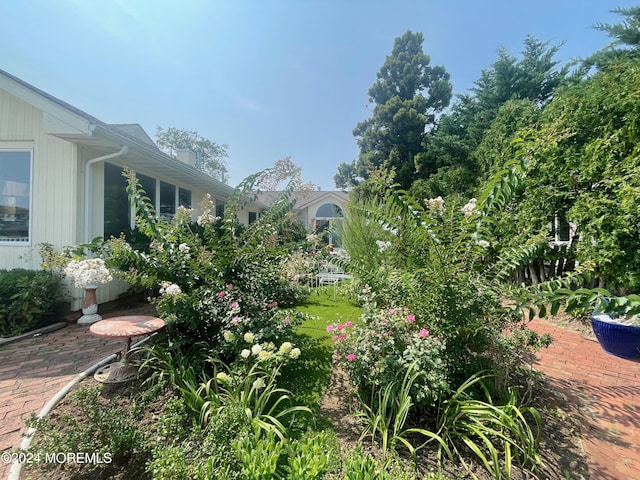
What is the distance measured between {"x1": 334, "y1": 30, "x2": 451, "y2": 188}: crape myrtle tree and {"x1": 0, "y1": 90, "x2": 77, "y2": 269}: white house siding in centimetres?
1250

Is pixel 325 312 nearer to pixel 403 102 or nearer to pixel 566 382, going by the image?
pixel 566 382

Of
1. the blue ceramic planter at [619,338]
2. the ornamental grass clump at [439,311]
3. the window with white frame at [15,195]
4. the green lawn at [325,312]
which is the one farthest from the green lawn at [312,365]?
the window with white frame at [15,195]

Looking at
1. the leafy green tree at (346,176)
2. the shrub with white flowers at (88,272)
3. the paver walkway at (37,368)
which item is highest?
the leafy green tree at (346,176)

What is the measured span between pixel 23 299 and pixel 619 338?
28.6 ft

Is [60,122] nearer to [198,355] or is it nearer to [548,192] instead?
[198,355]

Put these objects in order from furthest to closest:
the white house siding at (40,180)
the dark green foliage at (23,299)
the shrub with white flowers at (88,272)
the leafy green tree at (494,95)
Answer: the leafy green tree at (494,95)
the white house siding at (40,180)
the dark green foliage at (23,299)
the shrub with white flowers at (88,272)

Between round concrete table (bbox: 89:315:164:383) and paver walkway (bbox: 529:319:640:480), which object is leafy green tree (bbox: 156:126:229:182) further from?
paver walkway (bbox: 529:319:640:480)

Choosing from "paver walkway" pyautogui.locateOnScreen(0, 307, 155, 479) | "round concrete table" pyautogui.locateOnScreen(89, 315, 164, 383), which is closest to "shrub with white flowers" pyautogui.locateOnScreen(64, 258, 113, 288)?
"round concrete table" pyautogui.locateOnScreen(89, 315, 164, 383)

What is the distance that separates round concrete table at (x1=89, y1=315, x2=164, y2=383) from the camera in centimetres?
278

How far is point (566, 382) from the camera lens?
3.15 metres

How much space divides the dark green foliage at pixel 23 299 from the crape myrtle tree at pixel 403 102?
13.4 metres

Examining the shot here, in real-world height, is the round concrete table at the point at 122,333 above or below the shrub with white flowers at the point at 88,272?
below

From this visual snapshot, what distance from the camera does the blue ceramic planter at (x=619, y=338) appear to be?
3.74 m

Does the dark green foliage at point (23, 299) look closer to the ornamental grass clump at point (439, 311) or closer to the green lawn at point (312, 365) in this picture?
the green lawn at point (312, 365)
